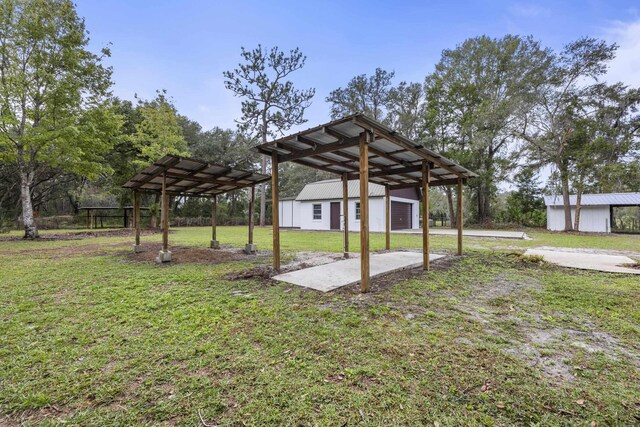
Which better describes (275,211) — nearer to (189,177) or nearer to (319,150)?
(319,150)

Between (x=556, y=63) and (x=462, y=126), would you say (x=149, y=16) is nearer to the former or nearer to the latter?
(x=462, y=126)

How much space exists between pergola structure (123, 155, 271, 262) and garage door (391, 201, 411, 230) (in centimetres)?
1189

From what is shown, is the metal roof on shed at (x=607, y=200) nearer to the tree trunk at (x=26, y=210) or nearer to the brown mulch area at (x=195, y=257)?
the brown mulch area at (x=195, y=257)

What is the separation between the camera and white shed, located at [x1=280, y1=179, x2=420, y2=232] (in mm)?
16953

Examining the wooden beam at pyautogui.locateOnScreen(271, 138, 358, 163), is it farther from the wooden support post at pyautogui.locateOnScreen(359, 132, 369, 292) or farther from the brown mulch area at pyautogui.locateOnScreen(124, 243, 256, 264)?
the brown mulch area at pyautogui.locateOnScreen(124, 243, 256, 264)

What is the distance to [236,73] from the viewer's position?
75.5ft

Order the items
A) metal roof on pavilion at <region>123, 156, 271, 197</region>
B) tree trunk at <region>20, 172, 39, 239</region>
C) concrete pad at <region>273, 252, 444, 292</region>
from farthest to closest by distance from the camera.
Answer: tree trunk at <region>20, 172, 39, 239</region> < metal roof on pavilion at <region>123, 156, 271, 197</region> < concrete pad at <region>273, 252, 444, 292</region>

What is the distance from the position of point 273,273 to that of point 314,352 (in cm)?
300

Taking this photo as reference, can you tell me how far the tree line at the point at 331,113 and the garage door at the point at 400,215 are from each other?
5088mm

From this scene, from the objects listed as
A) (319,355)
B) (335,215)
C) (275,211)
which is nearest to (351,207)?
(335,215)

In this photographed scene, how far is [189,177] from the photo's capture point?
687cm

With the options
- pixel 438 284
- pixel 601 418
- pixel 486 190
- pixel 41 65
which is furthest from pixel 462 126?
pixel 41 65

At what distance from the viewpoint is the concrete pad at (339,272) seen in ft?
14.5

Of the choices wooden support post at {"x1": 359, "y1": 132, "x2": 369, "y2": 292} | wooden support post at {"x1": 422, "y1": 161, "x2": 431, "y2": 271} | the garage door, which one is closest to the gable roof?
the garage door
